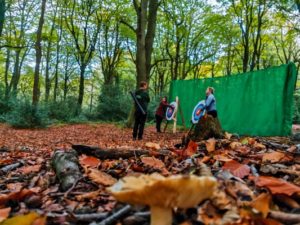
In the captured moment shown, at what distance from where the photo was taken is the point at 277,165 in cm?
259

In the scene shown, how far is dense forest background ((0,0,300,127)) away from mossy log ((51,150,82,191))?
457 inches

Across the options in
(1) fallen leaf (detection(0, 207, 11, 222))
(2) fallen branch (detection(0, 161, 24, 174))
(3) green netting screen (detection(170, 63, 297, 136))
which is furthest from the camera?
(3) green netting screen (detection(170, 63, 297, 136))

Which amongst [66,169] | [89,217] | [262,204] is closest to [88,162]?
[66,169]

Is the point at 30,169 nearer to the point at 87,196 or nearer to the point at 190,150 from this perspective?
the point at 87,196

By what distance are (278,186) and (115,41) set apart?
29.1 m

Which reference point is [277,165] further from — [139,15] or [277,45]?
[277,45]

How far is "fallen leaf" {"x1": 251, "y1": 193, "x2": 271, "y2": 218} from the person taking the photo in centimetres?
159

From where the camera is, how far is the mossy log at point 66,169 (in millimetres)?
2433

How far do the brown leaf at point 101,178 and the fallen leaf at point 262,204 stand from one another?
109 cm

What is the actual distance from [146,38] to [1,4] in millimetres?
8823

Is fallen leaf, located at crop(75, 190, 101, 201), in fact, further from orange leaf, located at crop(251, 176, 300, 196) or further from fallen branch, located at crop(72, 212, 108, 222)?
orange leaf, located at crop(251, 176, 300, 196)

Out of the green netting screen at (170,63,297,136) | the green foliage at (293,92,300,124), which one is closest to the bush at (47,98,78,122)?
the green netting screen at (170,63,297,136)

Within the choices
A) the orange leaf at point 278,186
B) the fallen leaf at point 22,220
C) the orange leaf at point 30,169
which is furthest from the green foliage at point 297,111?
the fallen leaf at point 22,220

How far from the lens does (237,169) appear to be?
2406mm
